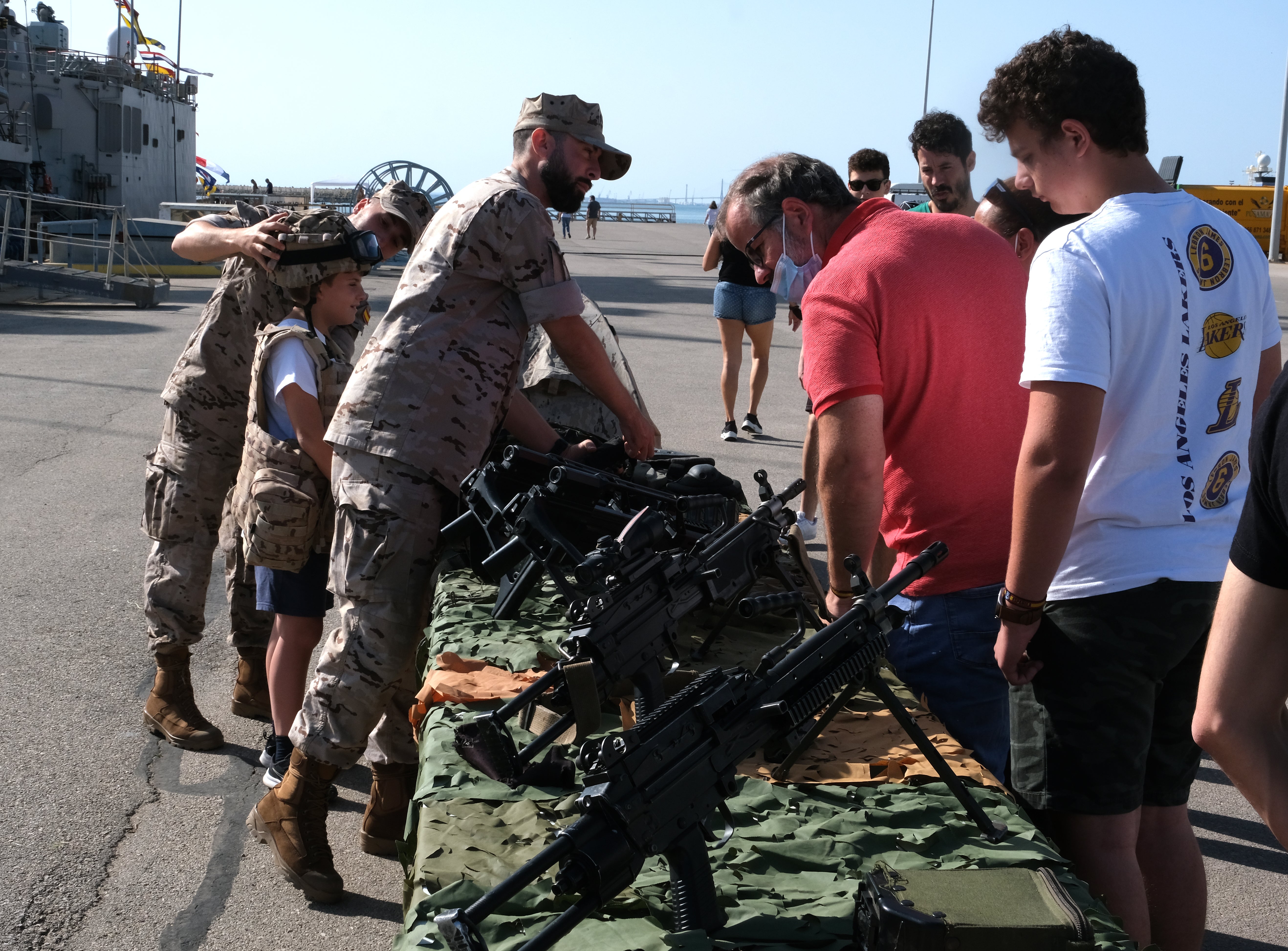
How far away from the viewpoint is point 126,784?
13.3 ft

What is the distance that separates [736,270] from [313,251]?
17.7 feet

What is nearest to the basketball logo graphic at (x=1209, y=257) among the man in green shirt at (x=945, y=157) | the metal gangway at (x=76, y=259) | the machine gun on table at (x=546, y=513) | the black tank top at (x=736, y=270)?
the machine gun on table at (x=546, y=513)

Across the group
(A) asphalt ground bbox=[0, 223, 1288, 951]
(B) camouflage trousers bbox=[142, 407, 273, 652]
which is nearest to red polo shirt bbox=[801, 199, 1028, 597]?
(A) asphalt ground bbox=[0, 223, 1288, 951]

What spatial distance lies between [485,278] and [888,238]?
45.7 inches

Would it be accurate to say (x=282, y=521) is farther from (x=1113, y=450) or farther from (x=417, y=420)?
(x=1113, y=450)

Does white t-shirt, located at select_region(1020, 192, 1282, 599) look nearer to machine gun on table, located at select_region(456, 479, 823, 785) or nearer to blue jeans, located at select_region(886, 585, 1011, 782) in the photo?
blue jeans, located at select_region(886, 585, 1011, 782)

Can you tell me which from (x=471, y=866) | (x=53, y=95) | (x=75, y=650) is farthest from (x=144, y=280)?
(x=471, y=866)

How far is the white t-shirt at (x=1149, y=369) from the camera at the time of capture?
2.23 m

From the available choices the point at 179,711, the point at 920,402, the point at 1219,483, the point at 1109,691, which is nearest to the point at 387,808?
the point at 179,711

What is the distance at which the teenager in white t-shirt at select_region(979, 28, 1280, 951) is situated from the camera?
224 cm

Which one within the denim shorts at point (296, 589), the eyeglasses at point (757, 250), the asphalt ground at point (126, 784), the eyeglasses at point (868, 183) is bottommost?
the asphalt ground at point (126, 784)

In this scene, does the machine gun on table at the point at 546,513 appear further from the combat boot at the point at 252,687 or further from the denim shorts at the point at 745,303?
the denim shorts at the point at 745,303

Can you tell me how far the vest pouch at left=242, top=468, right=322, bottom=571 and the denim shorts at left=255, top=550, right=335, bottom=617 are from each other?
3.0 inches

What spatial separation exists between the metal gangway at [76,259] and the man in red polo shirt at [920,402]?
15536 mm
